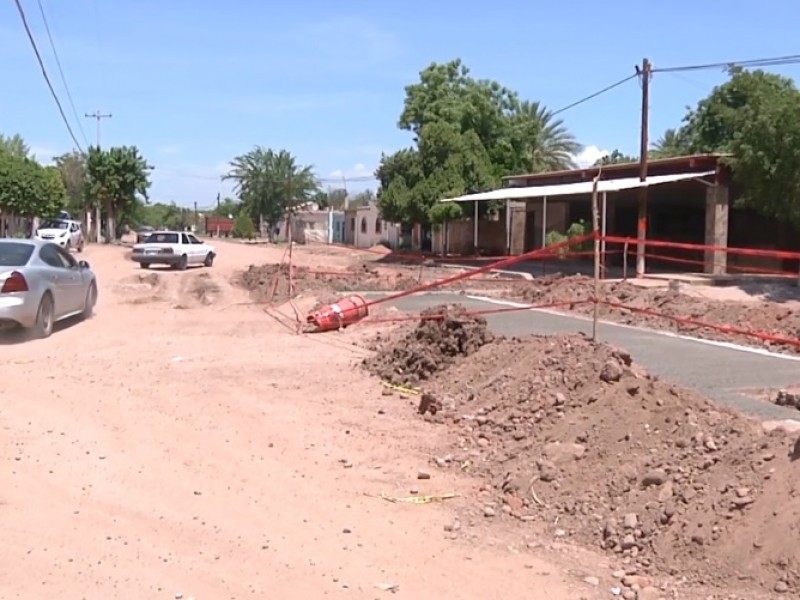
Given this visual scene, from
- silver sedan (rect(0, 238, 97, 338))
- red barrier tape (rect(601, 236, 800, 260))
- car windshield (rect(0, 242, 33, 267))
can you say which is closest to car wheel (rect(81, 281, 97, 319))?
silver sedan (rect(0, 238, 97, 338))

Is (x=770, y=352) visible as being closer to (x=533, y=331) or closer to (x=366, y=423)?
(x=533, y=331)

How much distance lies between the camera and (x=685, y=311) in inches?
761

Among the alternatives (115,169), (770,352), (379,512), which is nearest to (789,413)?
(379,512)

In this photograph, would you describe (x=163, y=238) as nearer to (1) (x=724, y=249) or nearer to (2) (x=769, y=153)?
(2) (x=769, y=153)

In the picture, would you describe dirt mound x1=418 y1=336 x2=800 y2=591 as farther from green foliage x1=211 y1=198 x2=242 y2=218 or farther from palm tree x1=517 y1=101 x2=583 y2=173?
green foliage x1=211 y1=198 x2=242 y2=218

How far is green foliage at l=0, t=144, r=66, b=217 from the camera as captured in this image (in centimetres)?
5725

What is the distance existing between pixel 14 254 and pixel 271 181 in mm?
77468

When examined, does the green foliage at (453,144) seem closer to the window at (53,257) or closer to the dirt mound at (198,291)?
the dirt mound at (198,291)

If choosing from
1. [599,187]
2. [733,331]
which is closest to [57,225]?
[599,187]

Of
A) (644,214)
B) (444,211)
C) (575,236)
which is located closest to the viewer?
(644,214)

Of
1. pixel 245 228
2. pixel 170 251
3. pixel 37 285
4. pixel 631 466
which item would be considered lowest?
pixel 631 466

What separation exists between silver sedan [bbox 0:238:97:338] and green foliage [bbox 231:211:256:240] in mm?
73677

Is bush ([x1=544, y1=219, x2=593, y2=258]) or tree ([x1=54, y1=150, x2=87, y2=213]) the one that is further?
tree ([x1=54, y1=150, x2=87, y2=213])

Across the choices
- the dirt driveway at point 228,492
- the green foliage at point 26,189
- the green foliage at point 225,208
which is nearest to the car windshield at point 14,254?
the dirt driveway at point 228,492
